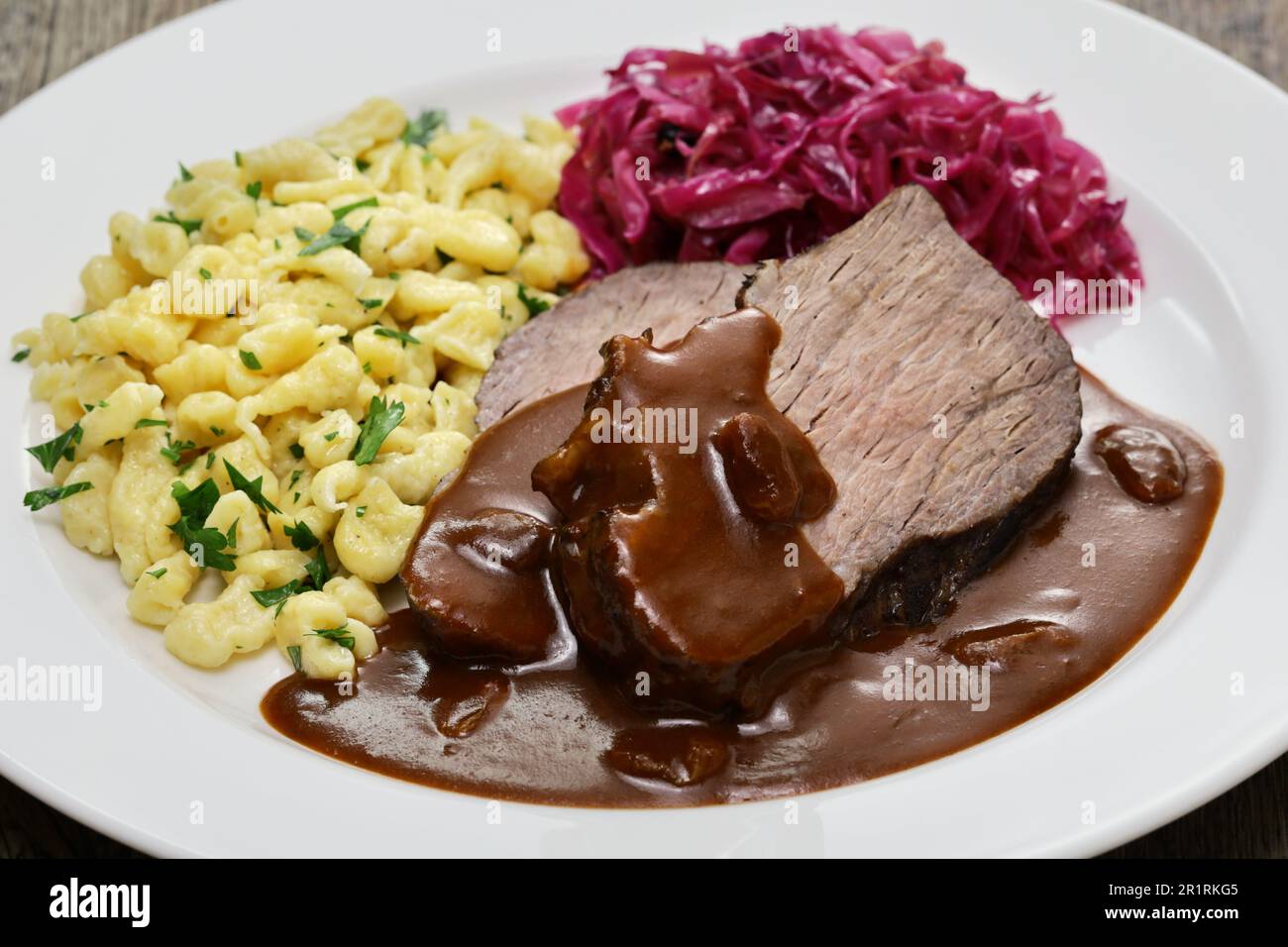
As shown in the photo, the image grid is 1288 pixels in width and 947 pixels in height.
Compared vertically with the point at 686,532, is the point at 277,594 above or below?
below

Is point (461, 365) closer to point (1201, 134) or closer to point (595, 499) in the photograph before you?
point (595, 499)

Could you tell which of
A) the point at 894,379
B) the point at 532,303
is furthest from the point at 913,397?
the point at 532,303

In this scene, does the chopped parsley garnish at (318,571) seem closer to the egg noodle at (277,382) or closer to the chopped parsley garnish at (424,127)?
the egg noodle at (277,382)

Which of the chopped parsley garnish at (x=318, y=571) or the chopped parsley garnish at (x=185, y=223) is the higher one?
the chopped parsley garnish at (x=185, y=223)

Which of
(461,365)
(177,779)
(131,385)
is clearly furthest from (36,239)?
(177,779)

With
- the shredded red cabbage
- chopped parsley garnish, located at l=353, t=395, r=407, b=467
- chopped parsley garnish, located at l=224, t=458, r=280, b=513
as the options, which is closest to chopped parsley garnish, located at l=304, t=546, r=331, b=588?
chopped parsley garnish, located at l=224, t=458, r=280, b=513

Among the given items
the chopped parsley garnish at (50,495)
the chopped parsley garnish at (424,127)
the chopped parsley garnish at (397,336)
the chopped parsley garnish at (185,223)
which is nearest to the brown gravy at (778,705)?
the chopped parsley garnish at (397,336)

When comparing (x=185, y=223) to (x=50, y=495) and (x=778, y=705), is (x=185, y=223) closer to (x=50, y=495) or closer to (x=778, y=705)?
(x=50, y=495)

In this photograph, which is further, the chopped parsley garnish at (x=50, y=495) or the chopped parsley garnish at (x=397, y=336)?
the chopped parsley garnish at (x=397, y=336)
